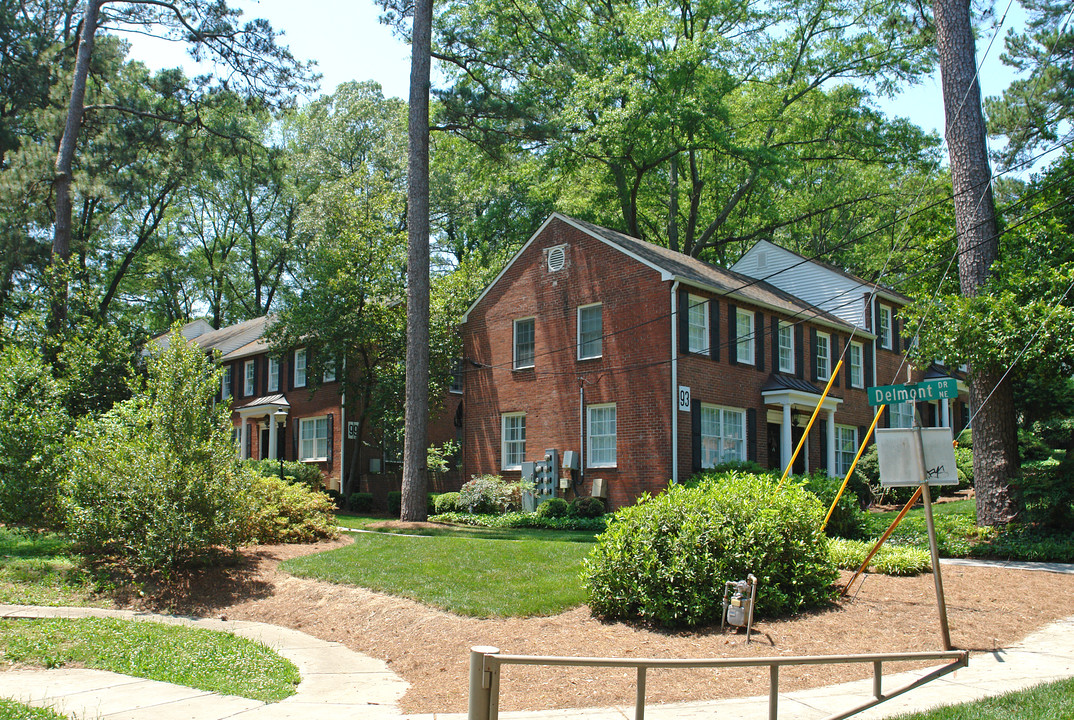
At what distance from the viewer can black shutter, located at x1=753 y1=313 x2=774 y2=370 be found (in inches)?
879

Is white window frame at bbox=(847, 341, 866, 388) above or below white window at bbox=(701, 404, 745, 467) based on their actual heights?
above

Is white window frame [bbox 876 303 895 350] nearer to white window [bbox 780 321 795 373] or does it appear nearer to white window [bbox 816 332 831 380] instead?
white window [bbox 816 332 831 380]

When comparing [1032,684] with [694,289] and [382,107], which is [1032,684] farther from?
[382,107]

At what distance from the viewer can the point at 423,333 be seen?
19.4 meters

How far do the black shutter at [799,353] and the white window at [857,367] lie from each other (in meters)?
2.97

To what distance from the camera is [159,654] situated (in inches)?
303

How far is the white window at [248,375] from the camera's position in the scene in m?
33.5

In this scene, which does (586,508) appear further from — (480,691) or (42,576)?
(480,691)

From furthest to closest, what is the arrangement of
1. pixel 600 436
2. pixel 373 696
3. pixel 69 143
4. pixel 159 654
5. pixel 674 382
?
pixel 69 143, pixel 600 436, pixel 674 382, pixel 159 654, pixel 373 696

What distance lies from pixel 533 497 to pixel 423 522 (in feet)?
11.5

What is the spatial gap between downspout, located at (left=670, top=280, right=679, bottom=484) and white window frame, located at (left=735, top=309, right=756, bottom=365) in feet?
8.81

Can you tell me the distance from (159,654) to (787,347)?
19.5 meters

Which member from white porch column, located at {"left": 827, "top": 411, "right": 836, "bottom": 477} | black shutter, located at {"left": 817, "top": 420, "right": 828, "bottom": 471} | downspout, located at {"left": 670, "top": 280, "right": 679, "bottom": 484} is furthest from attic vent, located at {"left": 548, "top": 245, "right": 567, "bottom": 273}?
black shutter, located at {"left": 817, "top": 420, "right": 828, "bottom": 471}

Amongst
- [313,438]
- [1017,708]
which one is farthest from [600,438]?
[1017,708]
